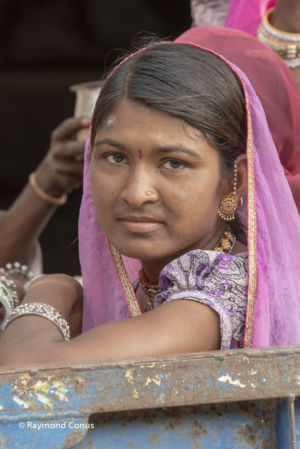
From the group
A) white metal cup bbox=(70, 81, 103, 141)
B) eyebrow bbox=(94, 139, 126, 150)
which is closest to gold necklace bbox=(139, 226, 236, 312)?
eyebrow bbox=(94, 139, 126, 150)

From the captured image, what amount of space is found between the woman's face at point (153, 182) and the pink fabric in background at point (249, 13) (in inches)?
41.0

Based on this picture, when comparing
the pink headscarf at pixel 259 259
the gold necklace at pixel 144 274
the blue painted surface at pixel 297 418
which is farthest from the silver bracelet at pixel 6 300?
the blue painted surface at pixel 297 418

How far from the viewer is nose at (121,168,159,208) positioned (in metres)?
1.71

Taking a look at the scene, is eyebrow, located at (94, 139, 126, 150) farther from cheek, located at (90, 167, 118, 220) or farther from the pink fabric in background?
the pink fabric in background

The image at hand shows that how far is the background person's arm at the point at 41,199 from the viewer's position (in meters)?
3.37

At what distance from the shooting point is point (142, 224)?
5.82ft

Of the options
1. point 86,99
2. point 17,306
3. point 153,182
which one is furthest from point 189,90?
point 86,99

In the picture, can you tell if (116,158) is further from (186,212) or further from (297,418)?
(297,418)

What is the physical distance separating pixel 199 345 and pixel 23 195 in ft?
6.60

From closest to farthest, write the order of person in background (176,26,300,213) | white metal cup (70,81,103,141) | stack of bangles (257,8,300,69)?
1. person in background (176,26,300,213)
2. stack of bangles (257,8,300,69)
3. white metal cup (70,81,103,141)

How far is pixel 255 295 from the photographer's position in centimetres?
171

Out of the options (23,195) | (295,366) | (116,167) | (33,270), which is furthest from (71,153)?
(295,366)

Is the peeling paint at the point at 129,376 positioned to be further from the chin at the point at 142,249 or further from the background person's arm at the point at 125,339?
the chin at the point at 142,249

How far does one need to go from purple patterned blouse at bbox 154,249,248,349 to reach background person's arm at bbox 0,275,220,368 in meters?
0.02
